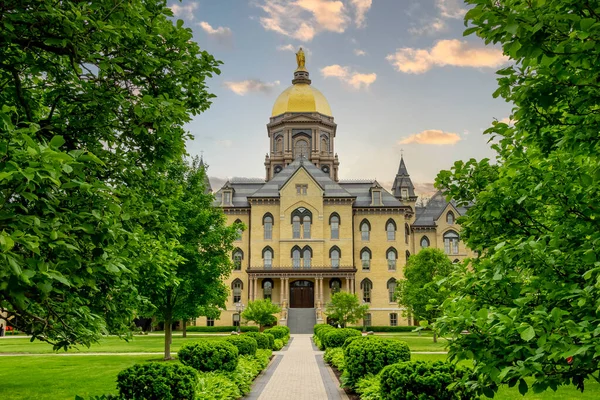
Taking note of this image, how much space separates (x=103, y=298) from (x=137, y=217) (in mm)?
1286

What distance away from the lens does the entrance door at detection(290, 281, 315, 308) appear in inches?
2379

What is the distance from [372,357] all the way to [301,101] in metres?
64.3

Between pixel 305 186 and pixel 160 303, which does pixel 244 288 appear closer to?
pixel 305 186

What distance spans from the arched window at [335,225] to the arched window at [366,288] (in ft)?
19.3

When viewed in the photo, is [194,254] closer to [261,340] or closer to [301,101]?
[261,340]

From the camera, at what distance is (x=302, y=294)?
60.7m

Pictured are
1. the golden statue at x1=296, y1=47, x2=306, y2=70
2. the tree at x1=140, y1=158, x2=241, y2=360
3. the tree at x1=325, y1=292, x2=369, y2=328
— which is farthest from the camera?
Answer: the golden statue at x1=296, y1=47, x2=306, y2=70

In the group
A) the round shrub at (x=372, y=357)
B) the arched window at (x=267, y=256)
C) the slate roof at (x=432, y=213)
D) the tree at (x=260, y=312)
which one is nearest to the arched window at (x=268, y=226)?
the arched window at (x=267, y=256)

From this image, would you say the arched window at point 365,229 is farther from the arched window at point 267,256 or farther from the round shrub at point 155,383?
the round shrub at point 155,383

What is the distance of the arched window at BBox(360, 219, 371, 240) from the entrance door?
7.99 metres

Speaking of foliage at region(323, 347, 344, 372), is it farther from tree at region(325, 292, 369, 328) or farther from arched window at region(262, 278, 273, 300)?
arched window at region(262, 278, 273, 300)

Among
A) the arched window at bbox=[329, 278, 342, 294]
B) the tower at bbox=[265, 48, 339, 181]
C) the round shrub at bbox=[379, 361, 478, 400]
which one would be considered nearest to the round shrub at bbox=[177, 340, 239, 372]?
the round shrub at bbox=[379, 361, 478, 400]

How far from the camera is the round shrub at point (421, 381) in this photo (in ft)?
35.4

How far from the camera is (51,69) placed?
807 cm
